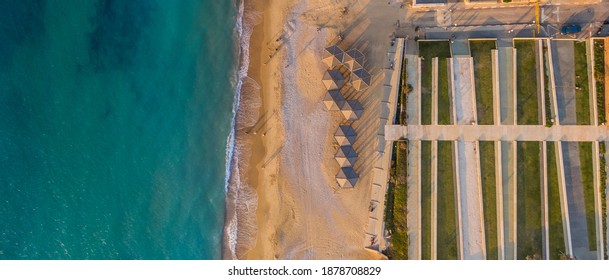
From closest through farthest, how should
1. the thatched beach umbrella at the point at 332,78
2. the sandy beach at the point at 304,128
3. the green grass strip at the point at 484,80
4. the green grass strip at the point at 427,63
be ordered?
the green grass strip at the point at 484,80, the green grass strip at the point at 427,63, the thatched beach umbrella at the point at 332,78, the sandy beach at the point at 304,128

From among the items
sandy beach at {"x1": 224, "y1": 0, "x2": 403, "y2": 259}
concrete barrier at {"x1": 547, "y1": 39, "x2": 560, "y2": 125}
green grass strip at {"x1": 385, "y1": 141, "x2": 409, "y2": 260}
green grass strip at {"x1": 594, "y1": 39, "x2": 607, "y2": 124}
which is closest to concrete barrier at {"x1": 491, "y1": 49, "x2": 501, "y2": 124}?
concrete barrier at {"x1": 547, "y1": 39, "x2": 560, "y2": 125}

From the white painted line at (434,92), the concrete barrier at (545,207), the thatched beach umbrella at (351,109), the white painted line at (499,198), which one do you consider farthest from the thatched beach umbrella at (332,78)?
the concrete barrier at (545,207)

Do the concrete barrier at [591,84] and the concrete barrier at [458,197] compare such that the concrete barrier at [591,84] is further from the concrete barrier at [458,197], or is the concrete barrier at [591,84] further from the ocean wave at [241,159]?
the ocean wave at [241,159]

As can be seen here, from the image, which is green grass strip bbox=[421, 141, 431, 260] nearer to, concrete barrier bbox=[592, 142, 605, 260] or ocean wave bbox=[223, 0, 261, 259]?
concrete barrier bbox=[592, 142, 605, 260]

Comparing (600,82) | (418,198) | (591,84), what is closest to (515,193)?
(418,198)

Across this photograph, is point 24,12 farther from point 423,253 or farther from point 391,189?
point 423,253

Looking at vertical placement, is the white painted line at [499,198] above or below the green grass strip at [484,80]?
below

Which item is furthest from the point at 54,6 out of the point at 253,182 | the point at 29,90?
the point at 253,182
